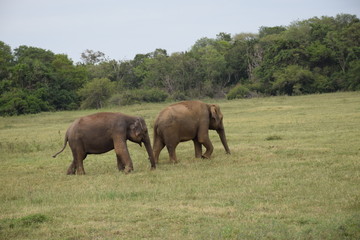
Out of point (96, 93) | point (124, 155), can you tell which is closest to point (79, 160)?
point (124, 155)

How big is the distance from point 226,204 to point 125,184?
331 cm

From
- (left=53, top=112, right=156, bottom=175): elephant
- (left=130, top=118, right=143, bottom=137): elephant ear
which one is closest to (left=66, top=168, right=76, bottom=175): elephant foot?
(left=53, top=112, right=156, bottom=175): elephant

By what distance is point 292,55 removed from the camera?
51.8m

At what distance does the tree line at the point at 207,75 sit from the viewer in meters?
48.5

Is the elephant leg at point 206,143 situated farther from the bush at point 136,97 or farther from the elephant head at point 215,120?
the bush at point 136,97

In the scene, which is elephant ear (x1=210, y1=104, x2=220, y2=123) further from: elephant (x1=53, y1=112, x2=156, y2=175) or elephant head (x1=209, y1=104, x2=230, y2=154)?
elephant (x1=53, y1=112, x2=156, y2=175)

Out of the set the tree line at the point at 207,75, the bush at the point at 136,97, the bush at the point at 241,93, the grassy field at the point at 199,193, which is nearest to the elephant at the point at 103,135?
the grassy field at the point at 199,193

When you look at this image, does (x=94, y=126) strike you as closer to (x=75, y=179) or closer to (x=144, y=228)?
(x=75, y=179)

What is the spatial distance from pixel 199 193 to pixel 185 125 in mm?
5643

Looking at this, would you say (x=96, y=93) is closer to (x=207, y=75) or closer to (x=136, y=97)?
(x=136, y=97)

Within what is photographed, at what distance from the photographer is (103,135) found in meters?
14.6

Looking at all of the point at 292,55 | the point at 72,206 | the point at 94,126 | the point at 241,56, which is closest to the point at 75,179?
the point at 94,126

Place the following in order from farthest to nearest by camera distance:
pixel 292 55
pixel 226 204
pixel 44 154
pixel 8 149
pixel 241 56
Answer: pixel 241 56, pixel 292 55, pixel 8 149, pixel 44 154, pixel 226 204

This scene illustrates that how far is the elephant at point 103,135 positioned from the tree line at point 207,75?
3266 cm
